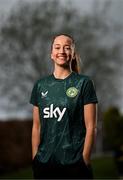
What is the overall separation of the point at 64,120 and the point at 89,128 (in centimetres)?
16

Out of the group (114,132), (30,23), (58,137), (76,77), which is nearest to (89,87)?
(76,77)

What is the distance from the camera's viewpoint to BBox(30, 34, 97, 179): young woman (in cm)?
317

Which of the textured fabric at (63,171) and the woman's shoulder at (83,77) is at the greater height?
the woman's shoulder at (83,77)

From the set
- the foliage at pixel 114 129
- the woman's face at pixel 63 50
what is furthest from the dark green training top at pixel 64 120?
the foliage at pixel 114 129

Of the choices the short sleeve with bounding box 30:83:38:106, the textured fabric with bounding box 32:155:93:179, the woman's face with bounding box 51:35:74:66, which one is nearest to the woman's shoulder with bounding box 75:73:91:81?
the woman's face with bounding box 51:35:74:66

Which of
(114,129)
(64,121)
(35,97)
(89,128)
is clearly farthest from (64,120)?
(114,129)

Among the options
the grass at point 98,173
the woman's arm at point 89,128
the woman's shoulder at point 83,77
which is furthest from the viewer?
the grass at point 98,173

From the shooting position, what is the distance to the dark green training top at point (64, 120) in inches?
125

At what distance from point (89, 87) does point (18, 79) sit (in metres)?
24.0

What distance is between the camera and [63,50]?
3254mm

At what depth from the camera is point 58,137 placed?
3186 millimetres

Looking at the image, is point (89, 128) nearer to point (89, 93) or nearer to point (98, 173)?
point (89, 93)

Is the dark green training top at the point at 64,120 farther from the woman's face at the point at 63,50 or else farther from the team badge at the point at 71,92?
the woman's face at the point at 63,50

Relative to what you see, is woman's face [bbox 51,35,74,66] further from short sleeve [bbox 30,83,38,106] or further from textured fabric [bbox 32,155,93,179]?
textured fabric [bbox 32,155,93,179]
